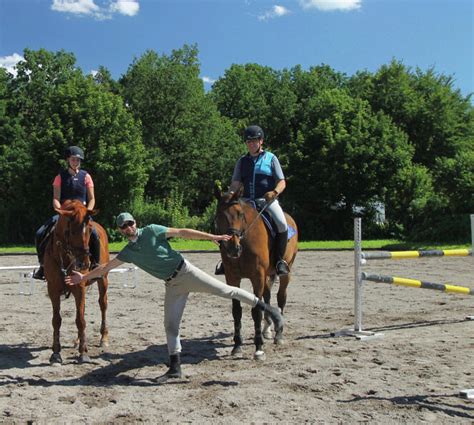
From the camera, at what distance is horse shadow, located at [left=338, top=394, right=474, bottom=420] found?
16.1ft

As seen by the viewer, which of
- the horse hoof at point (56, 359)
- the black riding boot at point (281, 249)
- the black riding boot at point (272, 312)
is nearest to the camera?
the black riding boot at point (272, 312)

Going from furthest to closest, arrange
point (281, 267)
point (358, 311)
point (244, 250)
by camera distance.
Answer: point (358, 311) < point (281, 267) < point (244, 250)

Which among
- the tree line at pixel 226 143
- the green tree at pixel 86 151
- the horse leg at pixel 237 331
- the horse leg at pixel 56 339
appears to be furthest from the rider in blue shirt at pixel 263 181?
the green tree at pixel 86 151

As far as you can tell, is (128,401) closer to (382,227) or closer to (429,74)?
(382,227)

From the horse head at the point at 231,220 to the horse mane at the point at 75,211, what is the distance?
162 centimetres

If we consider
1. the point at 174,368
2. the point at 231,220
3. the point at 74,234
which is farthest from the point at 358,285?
the point at 74,234

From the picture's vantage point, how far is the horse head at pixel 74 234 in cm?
668

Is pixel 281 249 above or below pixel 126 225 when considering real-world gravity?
below

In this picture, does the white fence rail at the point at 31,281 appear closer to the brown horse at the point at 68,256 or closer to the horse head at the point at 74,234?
the brown horse at the point at 68,256

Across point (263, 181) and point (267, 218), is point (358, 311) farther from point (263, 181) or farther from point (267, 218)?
point (263, 181)

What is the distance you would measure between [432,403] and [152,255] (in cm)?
314

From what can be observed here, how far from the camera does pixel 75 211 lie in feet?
22.0

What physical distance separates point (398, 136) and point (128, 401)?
37656 mm

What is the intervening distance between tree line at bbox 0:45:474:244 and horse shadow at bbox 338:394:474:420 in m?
23.9
